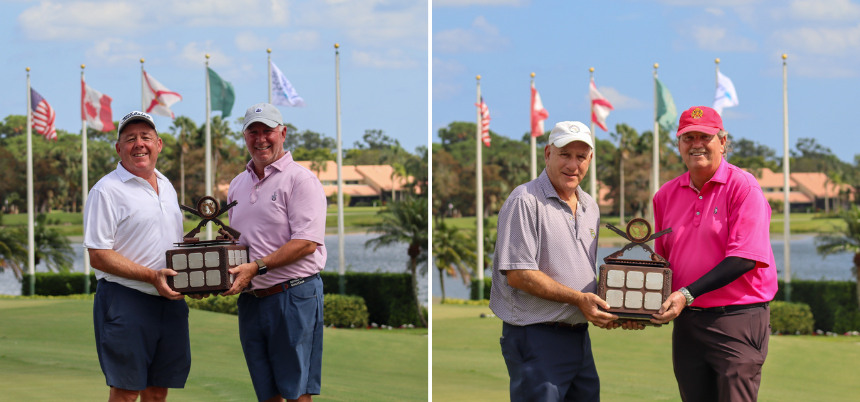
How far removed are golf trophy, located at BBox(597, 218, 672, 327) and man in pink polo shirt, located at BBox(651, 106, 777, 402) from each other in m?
0.14

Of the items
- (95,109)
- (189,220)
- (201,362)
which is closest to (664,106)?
A: (201,362)

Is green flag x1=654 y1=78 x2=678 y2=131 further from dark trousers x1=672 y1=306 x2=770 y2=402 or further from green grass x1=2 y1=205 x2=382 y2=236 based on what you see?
dark trousers x1=672 y1=306 x2=770 y2=402

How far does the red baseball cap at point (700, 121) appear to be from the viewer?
12.2 feet

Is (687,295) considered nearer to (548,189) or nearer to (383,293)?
(548,189)

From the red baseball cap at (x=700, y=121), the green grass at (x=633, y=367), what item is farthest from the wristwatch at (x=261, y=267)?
the green grass at (x=633, y=367)

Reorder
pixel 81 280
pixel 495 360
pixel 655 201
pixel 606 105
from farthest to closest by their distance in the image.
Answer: pixel 81 280 < pixel 606 105 < pixel 495 360 < pixel 655 201

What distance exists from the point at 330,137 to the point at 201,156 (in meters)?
11.1

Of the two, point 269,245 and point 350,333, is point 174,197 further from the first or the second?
point 350,333

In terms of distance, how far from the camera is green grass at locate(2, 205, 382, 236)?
43.0 m

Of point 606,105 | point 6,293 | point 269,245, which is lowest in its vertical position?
point 6,293

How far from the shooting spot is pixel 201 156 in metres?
47.0

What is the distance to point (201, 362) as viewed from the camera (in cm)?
1362

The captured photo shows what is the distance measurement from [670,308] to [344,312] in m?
28.2

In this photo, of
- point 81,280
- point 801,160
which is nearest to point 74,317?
point 81,280
